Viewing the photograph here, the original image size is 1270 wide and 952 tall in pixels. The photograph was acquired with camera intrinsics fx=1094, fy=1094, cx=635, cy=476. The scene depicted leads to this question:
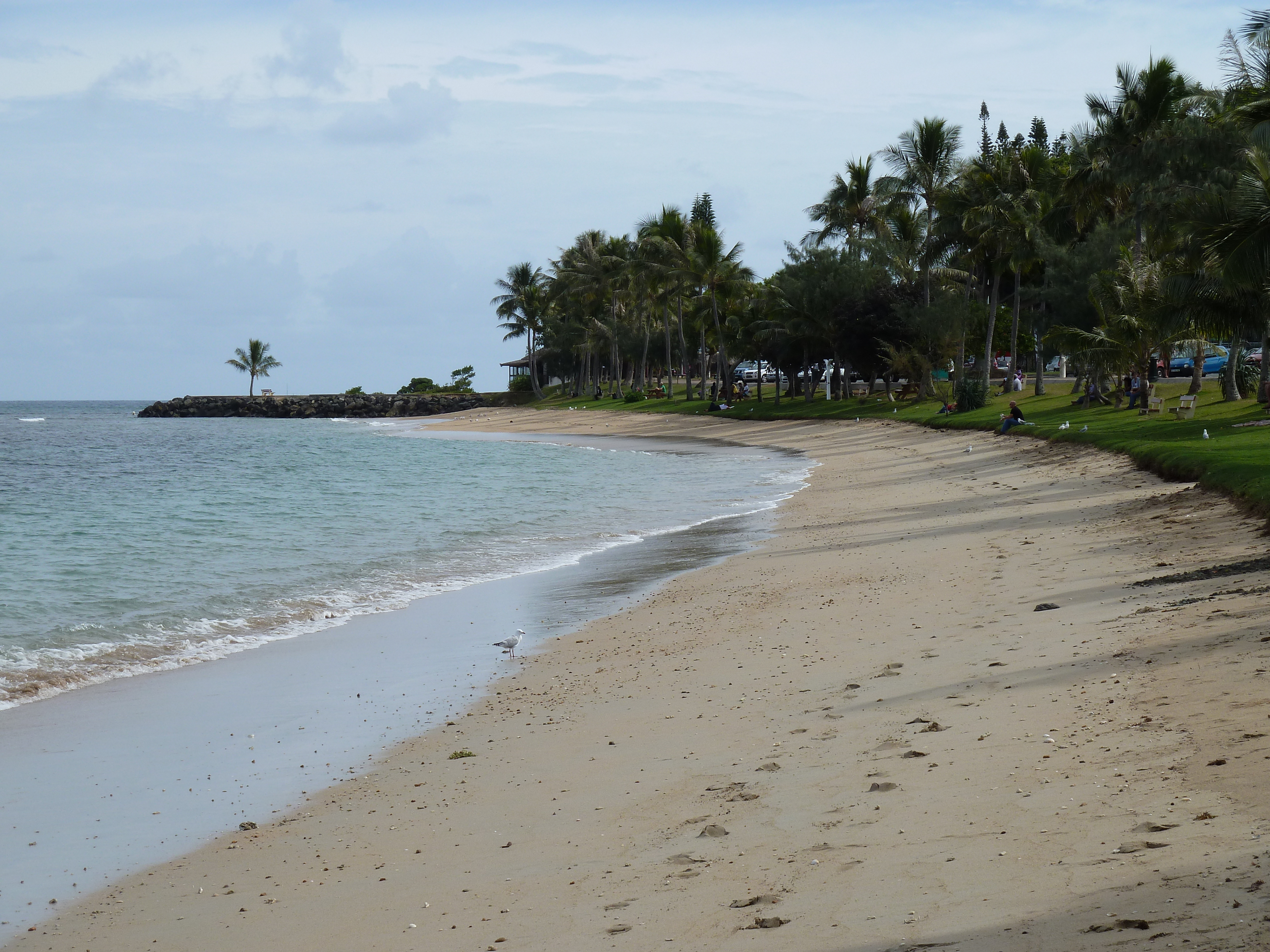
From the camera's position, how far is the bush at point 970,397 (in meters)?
41.7

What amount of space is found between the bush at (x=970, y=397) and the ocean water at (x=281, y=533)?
825 cm

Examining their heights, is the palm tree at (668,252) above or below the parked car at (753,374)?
above

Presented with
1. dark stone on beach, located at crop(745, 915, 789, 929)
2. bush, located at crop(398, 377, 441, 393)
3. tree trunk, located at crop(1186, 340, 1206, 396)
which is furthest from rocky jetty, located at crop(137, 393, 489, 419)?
dark stone on beach, located at crop(745, 915, 789, 929)

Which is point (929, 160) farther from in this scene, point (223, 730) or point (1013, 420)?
point (223, 730)

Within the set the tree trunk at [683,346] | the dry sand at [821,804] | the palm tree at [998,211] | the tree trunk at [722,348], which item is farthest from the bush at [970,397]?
the dry sand at [821,804]

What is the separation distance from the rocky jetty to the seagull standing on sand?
9139cm

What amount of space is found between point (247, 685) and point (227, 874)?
422 cm

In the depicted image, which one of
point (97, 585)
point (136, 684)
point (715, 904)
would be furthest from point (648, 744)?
point (97, 585)

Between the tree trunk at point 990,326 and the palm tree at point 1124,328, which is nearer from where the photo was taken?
the palm tree at point 1124,328

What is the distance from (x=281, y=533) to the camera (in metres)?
19.9

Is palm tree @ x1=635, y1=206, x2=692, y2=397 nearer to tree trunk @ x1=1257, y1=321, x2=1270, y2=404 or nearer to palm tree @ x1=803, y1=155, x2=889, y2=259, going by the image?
palm tree @ x1=803, y1=155, x2=889, y2=259

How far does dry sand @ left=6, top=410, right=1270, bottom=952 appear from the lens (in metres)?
3.88

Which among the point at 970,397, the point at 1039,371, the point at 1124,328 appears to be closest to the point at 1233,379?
the point at 1124,328

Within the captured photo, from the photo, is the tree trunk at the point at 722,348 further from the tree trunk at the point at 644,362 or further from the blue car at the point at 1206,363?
the blue car at the point at 1206,363
